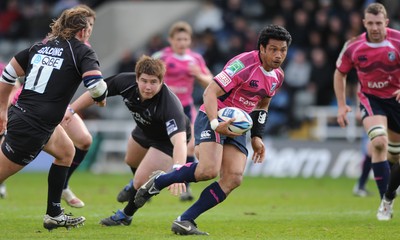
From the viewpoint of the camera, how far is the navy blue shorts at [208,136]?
9.05 m

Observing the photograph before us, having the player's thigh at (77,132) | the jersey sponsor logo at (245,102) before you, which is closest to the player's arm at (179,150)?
the jersey sponsor logo at (245,102)

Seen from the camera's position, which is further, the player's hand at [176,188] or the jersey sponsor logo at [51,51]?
the player's hand at [176,188]

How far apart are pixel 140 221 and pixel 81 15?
2865 millimetres

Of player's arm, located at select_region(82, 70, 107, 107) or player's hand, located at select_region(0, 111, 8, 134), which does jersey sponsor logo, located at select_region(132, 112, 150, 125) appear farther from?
player's hand, located at select_region(0, 111, 8, 134)

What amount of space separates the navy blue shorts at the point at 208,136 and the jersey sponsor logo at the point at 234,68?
1.94 ft

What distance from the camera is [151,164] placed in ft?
33.2

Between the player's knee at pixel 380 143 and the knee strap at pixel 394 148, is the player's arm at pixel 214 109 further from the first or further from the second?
the knee strap at pixel 394 148

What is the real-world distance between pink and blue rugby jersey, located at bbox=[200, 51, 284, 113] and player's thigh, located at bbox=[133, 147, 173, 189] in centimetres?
132

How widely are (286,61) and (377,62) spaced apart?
10221mm

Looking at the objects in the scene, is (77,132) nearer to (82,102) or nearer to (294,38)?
(82,102)

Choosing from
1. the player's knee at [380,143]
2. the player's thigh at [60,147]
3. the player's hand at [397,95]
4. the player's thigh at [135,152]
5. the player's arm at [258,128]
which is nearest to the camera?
the player's thigh at [60,147]

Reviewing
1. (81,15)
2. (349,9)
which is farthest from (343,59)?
(349,9)

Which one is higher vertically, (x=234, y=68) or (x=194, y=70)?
(x=234, y=68)

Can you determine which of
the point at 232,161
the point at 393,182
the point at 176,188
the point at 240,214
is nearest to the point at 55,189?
the point at 176,188
